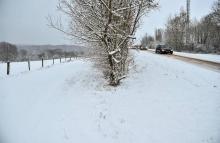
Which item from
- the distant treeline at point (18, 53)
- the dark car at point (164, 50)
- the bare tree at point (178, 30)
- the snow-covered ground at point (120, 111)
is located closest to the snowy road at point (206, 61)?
the snow-covered ground at point (120, 111)

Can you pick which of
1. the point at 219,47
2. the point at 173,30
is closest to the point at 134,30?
the point at 219,47

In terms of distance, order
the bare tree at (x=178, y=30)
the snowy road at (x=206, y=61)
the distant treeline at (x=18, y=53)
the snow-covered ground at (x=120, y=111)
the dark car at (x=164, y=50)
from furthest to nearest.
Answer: the bare tree at (x=178, y=30), the dark car at (x=164, y=50), the distant treeline at (x=18, y=53), the snowy road at (x=206, y=61), the snow-covered ground at (x=120, y=111)

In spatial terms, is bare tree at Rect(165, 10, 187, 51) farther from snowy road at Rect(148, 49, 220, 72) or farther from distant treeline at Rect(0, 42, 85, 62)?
snowy road at Rect(148, 49, 220, 72)

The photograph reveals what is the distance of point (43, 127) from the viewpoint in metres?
9.09

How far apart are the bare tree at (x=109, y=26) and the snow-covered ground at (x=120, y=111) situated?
3.37 feet

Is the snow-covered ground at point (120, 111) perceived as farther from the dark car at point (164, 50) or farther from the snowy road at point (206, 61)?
the dark car at point (164, 50)

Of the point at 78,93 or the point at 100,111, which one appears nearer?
the point at 100,111

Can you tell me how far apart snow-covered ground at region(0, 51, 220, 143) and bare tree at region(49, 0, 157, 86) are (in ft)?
3.37

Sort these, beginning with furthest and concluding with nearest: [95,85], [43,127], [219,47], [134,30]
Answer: [219,47] < [134,30] < [95,85] < [43,127]

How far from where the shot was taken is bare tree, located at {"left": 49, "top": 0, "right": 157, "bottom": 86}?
39.2 feet

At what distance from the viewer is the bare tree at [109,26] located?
1195 centimetres

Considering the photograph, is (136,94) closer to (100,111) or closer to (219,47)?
(100,111)

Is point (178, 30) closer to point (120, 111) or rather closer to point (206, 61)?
point (206, 61)

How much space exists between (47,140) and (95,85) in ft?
16.4
